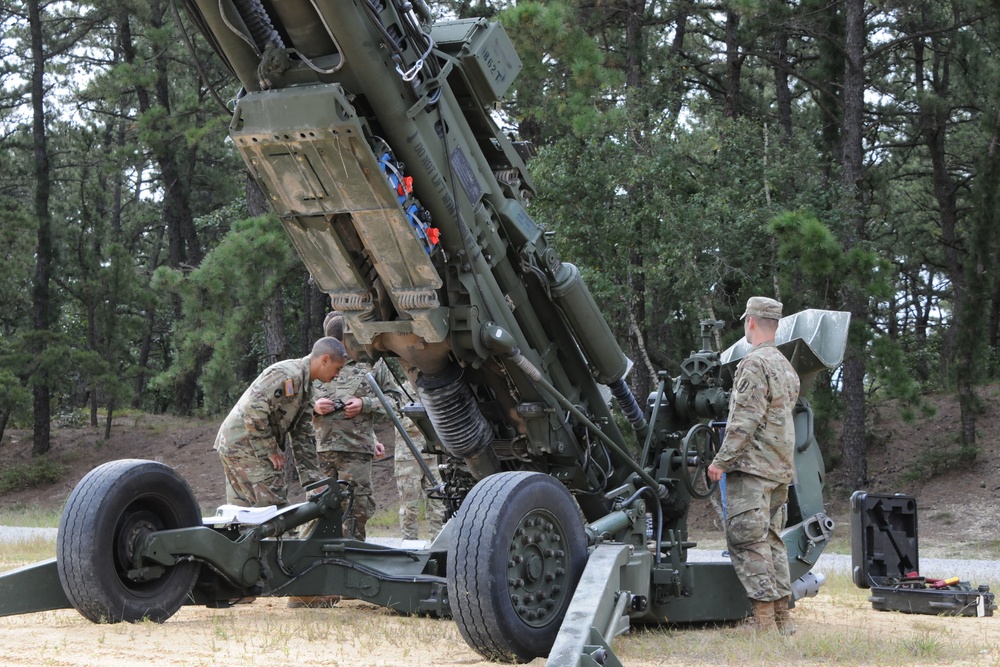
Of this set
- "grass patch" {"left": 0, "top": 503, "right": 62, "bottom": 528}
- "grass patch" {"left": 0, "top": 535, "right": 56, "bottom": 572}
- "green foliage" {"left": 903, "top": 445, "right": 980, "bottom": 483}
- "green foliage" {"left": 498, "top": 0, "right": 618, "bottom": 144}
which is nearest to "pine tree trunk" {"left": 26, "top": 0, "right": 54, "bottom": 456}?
"grass patch" {"left": 0, "top": 503, "right": 62, "bottom": 528}

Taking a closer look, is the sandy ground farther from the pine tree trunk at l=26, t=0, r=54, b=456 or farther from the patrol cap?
the pine tree trunk at l=26, t=0, r=54, b=456

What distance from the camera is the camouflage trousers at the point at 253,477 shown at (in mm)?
8797

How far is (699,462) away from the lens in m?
7.95

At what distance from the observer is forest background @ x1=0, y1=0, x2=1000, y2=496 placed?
15.6m

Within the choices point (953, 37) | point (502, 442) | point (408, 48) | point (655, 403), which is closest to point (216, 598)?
point (502, 442)

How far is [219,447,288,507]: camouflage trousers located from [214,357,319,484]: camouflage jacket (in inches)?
1.8

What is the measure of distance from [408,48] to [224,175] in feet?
81.9

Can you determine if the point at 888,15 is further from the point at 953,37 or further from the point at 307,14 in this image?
the point at 307,14

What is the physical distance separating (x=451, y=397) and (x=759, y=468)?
1944 mm

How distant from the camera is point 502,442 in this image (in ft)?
25.7

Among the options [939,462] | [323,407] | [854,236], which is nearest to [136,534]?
[323,407]

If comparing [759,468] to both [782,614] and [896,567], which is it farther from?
[896,567]

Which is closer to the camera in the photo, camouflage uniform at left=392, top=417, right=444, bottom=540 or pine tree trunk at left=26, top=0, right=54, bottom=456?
camouflage uniform at left=392, top=417, right=444, bottom=540

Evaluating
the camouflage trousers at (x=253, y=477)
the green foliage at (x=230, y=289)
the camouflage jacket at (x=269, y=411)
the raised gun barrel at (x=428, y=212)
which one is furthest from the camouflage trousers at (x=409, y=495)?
the green foliage at (x=230, y=289)
